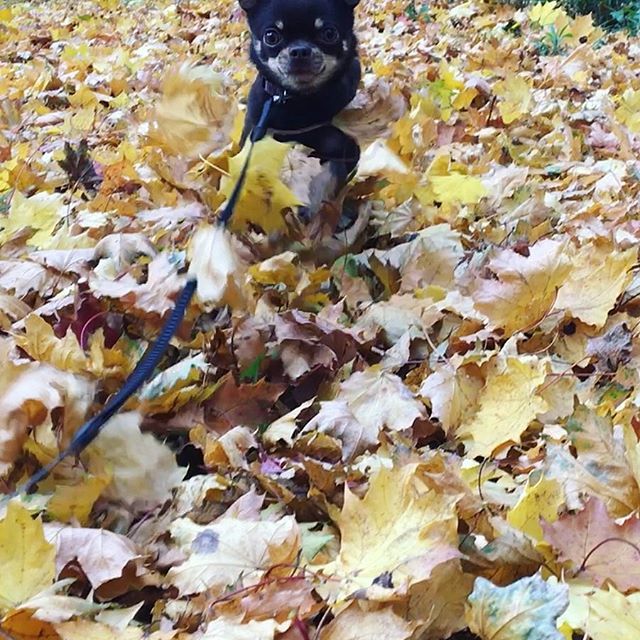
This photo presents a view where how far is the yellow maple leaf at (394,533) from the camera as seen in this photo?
1.05 metres

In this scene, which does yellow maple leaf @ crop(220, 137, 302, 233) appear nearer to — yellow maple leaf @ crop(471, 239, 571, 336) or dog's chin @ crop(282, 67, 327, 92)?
yellow maple leaf @ crop(471, 239, 571, 336)

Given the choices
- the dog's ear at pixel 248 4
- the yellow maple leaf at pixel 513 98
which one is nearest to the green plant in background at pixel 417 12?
Answer: the yellow maple leaf at pixel 513 98

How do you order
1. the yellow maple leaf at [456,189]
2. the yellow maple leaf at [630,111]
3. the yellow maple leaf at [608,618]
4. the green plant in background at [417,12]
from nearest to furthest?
the yellow maple leaf at [608,618]
the yellow maple leaf at [456,189]
the yellow maple leaf at [630,111]
the green plant in background at [417,12]

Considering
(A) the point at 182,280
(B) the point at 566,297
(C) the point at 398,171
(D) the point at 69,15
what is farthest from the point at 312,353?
(D) the point at 69,15

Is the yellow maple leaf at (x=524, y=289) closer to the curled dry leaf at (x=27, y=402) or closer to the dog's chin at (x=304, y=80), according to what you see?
the curled dry leaf at (x=27, y=402)

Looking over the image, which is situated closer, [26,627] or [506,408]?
[26,627]

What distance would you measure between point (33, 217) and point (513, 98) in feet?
7.47

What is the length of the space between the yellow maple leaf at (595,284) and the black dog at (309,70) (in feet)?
3.54

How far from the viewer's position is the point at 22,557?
1.09 metres

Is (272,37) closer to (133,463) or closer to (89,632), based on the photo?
(133,463)

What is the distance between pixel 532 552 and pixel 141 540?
628mm

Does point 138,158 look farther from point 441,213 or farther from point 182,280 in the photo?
point 182,280

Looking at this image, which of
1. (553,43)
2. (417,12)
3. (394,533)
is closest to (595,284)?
(394,533)

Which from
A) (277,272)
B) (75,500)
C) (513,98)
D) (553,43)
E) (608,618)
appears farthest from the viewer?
(553,43)
